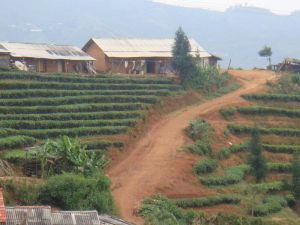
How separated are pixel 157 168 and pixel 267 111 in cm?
1421

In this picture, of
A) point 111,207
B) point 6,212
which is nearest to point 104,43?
point 111,207

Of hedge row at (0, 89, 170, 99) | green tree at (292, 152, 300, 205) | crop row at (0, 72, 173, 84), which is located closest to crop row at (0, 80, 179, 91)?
hedge row at (0, 89, 170, 99)

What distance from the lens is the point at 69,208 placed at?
2794cm

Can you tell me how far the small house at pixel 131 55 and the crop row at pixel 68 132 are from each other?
13.4 meters

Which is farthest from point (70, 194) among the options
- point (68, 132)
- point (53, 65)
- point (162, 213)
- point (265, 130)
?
point (53, 65)

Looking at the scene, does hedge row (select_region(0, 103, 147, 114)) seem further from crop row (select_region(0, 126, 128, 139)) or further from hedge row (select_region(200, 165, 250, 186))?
hedge row (select_region(200, 165, 250, 186))

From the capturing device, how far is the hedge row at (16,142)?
35531 mm

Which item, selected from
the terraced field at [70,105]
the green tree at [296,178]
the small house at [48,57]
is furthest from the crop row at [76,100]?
the green tree at [296,178]

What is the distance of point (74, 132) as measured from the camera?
131 ft

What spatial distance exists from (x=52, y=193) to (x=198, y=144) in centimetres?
1544

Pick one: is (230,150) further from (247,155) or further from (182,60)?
(182,60)

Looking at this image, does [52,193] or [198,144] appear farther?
[198,144]

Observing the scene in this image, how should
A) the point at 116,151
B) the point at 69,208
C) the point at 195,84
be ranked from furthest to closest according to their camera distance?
the point at 195,84, the point at 116,151, the point at 69,208

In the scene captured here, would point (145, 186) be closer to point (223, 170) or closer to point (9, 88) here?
point (223, 170)
